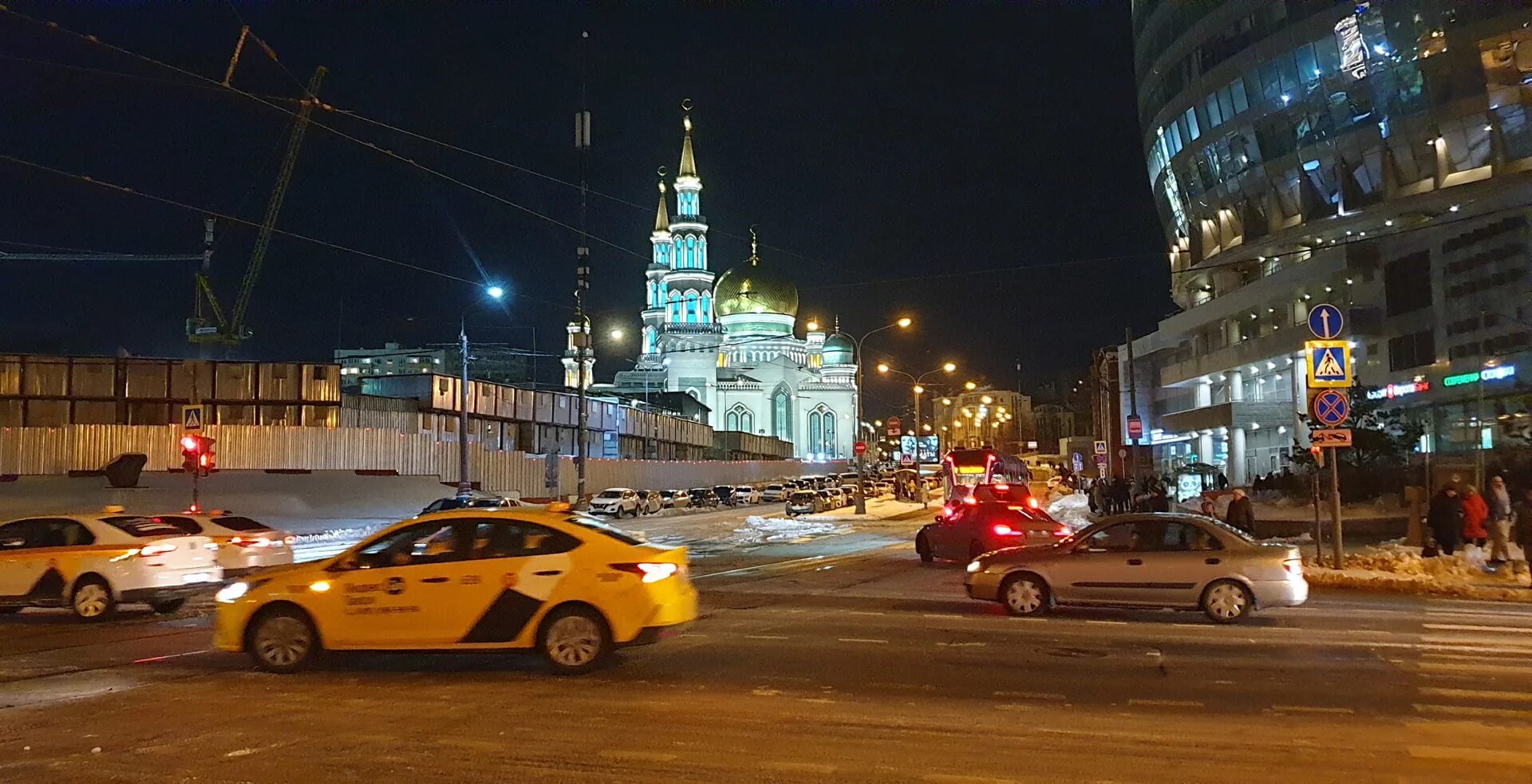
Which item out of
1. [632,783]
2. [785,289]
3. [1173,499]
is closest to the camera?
[632,783]

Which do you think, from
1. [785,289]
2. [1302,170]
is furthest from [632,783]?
[785,289]

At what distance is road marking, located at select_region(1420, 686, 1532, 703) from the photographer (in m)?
8.97

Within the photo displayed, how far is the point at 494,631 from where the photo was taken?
A: 10039 mm

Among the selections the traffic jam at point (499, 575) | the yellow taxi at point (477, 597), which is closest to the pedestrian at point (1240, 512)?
the traffic jam at point (499, 575)

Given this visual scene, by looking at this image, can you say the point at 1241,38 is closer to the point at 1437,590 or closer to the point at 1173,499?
the point at 1173,499

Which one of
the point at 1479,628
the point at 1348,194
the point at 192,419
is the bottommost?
the point at 1479,628

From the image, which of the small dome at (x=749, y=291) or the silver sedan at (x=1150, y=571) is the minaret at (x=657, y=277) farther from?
the silver sedan at (x=1150, y=571)

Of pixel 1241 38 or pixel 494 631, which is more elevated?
pixel 1241 38

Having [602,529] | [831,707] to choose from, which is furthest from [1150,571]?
[602,529]

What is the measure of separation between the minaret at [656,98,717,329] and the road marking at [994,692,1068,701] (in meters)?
114

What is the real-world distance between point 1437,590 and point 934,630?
9065 mm

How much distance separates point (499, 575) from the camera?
10.0 meters

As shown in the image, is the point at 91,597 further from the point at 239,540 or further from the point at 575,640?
the point at 575,640

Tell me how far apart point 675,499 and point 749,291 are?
60.5 metres
